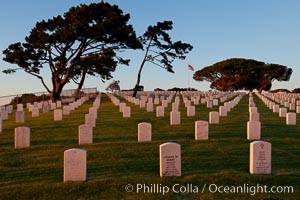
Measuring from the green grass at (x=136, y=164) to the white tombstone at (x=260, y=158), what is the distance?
26cm

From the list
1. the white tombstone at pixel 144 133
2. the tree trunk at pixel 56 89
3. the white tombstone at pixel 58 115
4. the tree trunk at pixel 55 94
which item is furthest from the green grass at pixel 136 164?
the tree trunk at pixel 56 89

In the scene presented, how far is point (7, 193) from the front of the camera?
27.5 feet

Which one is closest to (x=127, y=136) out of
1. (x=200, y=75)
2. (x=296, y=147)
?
(x=296, y=147)

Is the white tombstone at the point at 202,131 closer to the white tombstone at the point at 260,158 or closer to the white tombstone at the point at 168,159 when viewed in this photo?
the white tombstone at the point at 260,158

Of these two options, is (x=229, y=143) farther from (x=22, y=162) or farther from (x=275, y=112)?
(x=275, y=112)

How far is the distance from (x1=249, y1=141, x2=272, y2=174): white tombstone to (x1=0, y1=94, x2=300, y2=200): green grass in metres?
0.26

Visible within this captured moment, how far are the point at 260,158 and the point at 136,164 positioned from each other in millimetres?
3095

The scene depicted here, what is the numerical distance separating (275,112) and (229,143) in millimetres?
12804

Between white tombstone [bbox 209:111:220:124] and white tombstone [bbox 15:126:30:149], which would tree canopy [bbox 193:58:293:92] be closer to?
white tombstone [bbox 209:111:220:124]

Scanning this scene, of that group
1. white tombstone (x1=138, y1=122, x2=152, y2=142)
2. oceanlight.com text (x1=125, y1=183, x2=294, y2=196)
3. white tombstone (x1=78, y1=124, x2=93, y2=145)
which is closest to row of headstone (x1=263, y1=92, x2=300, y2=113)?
white tombstone (x1=138, y1=122, x2=152, y2=142)

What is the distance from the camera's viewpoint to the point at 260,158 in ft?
31.1

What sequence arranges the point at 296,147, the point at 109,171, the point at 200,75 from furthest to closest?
the point at 200,75, the point at 296,147, the point at 109,171

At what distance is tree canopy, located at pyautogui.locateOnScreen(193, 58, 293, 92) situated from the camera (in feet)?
263

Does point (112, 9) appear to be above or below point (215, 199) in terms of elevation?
above
